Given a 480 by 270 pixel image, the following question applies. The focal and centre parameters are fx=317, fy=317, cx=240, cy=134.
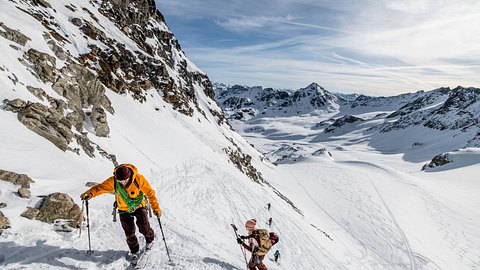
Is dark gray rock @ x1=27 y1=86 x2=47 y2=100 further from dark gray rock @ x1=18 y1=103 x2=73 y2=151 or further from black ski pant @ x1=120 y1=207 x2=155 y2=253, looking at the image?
black ski pant @ x1=120 y1=207 x2=155 y2=253

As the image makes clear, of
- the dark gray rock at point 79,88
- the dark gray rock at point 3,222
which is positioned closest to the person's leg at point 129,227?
the dark gray rock at point 3,222

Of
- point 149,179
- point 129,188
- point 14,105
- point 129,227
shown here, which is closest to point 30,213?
point 129,227

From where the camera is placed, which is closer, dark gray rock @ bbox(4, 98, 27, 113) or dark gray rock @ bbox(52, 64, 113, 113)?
dark gray rock @ bbox(4, 98, 27, 113)

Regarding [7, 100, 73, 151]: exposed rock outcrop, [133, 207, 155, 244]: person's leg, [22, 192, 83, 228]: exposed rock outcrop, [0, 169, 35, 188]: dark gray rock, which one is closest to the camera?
[133, 207, 155, 244]: person's leg

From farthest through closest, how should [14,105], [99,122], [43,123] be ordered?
[99,122], [43,123], [14,105]

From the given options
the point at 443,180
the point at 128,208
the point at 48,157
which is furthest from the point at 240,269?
the point at 443,180

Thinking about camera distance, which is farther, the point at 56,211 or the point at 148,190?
the point at 56,211

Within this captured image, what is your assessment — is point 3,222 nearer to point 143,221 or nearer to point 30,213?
point 30,213

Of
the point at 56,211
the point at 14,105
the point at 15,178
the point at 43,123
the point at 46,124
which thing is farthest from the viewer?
the point at 46,124

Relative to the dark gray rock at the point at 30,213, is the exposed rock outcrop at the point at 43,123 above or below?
above

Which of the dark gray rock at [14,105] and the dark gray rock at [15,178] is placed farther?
the dark gray rock at [14,105]

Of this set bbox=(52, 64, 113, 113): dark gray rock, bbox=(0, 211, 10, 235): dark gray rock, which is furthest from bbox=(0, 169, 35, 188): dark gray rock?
bbox=(52, 64, 113, 113): dark gray rock

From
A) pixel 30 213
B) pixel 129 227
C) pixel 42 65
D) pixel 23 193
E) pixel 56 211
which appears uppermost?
pixel 42 65

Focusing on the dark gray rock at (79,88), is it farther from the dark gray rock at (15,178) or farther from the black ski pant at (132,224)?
the black ski pant at (132,224)
